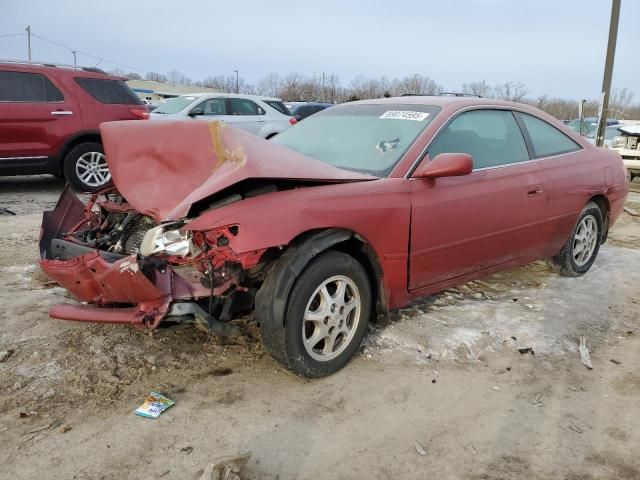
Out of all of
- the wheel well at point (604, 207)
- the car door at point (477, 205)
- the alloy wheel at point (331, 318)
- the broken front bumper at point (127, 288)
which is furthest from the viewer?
the wheel well at point (604, 207)

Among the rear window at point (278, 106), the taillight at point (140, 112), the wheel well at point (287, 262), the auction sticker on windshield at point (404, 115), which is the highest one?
the rear window at point (278, 106)

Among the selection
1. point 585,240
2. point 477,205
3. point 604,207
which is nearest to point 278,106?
point 604,207

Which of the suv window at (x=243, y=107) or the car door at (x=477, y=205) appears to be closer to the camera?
the car door at (x=477, y=205)

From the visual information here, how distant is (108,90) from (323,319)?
22.4 ft

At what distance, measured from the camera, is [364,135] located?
12.1 ft

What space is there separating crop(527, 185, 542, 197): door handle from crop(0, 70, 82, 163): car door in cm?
639

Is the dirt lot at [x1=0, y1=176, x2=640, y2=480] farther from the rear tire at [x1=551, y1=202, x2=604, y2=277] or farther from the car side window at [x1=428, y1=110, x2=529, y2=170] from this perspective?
the car side window at [x1=428, y1=110, x2=529, y2=170]

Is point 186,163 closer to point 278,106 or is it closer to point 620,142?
point 278,106

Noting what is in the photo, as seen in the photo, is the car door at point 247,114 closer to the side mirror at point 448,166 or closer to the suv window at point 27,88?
the suv window at point 27,88

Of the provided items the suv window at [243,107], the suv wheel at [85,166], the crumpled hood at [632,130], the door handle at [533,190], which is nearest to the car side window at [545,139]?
the door handle at [533,190]

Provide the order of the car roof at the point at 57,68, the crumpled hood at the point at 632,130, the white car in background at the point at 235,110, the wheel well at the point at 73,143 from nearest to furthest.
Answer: the car roof at the point at 57,68
the wheel well at the point at 73,143
the white car in background at the point at 235,110
the crumpled hood at the point at 632,130

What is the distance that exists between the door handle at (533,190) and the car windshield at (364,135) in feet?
3.17

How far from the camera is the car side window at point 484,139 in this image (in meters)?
3.64

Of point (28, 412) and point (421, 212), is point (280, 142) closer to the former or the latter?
point (421, 212)
